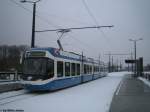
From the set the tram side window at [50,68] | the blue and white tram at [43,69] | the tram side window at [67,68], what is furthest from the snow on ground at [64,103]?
the tram side window at [67,68]

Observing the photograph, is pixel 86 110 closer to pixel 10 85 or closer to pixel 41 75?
pixel 41 75

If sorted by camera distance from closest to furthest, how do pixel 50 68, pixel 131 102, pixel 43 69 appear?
pixel 131 102, pixel 43 69, pixel 50 68

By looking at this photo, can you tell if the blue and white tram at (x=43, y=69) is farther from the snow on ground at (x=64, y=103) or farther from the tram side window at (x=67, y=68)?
the snow on ground at (x=64, y=103)

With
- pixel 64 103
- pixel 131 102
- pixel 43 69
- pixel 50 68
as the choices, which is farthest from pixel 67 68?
pixel 131 102

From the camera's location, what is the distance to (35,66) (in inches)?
682

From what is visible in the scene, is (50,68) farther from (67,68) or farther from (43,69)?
(67,68)

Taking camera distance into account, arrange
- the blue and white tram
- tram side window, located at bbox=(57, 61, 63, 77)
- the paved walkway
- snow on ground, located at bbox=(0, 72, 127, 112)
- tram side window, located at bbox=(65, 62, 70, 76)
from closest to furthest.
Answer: the paved walkway
snow on ground, located at bbox=(0, 72, 127, 112)
the blue and white tram
tram side window, located at bbox=(57, 61, 63, 77)
tram side window, located at bbox=(65, 62, 70, 76)

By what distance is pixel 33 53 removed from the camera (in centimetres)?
1788

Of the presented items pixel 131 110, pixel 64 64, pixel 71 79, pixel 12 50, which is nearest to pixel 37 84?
pixel 64 64

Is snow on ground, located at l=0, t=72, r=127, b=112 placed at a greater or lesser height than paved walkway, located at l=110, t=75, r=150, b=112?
lesser

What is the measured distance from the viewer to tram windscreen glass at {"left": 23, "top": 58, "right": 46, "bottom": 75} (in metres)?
17.1

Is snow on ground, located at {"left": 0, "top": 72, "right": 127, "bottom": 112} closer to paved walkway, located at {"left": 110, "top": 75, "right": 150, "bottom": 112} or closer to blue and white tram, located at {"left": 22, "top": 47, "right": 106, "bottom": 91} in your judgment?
paved walkway, located at {"left": 110, "top": 75, "right": 150, "bottom": 112}

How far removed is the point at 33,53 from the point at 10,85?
4.38 metres

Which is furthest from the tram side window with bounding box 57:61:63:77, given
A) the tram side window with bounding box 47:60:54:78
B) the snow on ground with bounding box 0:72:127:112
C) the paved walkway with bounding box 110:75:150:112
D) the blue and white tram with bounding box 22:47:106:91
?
the paved walkway with bounding box 110:75:150:112
